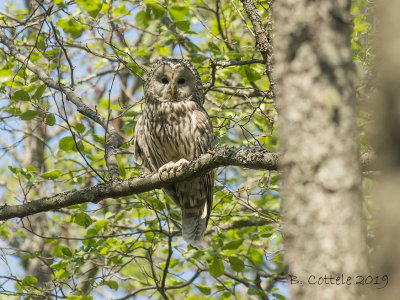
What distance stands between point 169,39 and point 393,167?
5243 mm

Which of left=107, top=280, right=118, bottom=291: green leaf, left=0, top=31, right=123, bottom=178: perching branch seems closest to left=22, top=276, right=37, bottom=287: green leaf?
left=107, top=280, right=118, bottom=291: green leaf

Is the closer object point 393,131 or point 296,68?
point 393,131

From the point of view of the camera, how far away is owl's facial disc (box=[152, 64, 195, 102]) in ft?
19.1

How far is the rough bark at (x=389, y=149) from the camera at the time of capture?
1.27m

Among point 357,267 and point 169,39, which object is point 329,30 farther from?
point 169,39

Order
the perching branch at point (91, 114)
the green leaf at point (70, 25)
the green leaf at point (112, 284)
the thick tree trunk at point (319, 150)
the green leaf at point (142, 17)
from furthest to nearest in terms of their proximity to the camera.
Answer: the green leaf at point (142, 17)
the green leaf at point (70, 25)
the green leaf at point (112, 284)
the perching branch at point (91, 114)
the thick tree trunk at point (319, 150)

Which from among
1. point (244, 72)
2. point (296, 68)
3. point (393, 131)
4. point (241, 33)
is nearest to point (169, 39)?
point (244, 72)

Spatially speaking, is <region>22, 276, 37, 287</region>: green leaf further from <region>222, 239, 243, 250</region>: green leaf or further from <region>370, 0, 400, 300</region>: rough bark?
<region>370, 0, 400, 300</region>: rough bark

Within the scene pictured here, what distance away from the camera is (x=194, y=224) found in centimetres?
595

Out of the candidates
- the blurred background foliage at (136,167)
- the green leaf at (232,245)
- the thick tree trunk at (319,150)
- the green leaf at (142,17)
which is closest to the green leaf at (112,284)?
the blurred background foliage at (136,167)

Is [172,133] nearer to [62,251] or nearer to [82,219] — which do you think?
Answer: [82,219]

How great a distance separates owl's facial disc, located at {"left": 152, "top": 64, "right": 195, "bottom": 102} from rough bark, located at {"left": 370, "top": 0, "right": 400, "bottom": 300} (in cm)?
453

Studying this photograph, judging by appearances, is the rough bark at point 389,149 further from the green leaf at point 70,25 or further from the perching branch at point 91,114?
the green leaf at point 70,25

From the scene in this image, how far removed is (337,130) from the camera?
1.69 m
